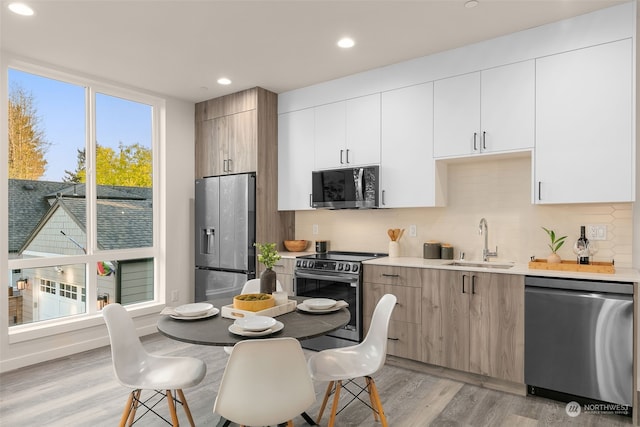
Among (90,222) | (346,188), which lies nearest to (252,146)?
(346,188)

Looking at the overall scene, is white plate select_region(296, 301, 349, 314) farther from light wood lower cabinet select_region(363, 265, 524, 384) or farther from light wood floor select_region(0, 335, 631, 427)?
light wood lower cabinet select_region(363, 265, 524, 384)

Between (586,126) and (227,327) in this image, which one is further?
(586,126)

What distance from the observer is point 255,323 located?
193 centimetres

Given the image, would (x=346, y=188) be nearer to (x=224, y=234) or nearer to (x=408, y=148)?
(x=408, y=148)

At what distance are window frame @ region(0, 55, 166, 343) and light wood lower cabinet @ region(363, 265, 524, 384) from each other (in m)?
2.57

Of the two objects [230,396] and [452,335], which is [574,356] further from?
[230,396]

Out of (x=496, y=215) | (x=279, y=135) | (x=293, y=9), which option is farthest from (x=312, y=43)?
(x=496, y=215)

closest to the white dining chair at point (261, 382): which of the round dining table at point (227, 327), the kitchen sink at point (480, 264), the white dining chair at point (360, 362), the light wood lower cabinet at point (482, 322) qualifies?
the round dining table at point (227, 327)

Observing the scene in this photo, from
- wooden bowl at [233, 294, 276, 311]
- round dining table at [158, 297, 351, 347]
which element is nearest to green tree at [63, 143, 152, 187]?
round dining table at [158, 297, 351, 347]

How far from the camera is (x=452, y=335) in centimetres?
307

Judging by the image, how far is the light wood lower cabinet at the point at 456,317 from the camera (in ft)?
9.28

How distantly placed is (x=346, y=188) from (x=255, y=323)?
7.25 ft

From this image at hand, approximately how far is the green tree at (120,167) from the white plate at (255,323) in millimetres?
2908

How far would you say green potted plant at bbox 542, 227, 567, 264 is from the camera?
286 cm
